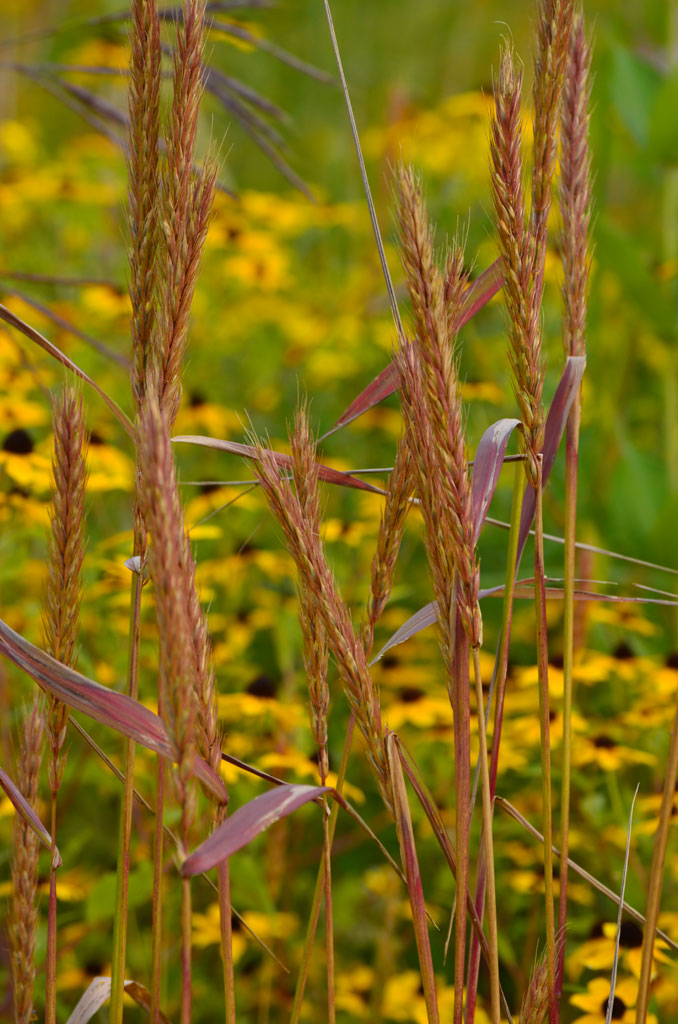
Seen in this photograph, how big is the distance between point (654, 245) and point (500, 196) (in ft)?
7.35

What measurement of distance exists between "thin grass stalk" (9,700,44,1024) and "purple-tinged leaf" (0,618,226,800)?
0.42 feet

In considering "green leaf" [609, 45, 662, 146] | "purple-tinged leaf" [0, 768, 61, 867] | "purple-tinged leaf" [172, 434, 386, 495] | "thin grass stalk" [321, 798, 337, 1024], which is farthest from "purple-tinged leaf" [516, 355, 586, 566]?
"green leaf" [609, 45, 662, 146]

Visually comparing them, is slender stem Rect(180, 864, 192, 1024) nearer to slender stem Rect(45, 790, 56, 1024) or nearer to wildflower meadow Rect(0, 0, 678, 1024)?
wildflower meadow Rect(0, 0, 678, 1024)

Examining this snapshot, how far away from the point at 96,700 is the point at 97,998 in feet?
0.94

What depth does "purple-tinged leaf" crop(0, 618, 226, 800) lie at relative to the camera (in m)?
0.60

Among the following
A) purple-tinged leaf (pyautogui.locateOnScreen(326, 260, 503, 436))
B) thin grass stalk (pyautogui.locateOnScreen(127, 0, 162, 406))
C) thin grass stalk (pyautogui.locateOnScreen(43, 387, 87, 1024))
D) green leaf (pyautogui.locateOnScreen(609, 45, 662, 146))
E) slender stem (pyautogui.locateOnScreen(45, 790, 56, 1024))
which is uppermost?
green leaf (pyautogui.locateOnScreen(609, 45, 662, 146))

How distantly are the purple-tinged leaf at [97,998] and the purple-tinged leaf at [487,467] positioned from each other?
446 mm

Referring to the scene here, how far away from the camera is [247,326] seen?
251 cm

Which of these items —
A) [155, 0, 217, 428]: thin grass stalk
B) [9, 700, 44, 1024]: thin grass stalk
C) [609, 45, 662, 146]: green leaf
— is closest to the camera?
[155, 0, 217, 428]: thin grass stalk

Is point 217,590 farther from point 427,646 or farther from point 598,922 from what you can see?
point 598,922

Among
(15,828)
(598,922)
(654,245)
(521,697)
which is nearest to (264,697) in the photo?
(521,697)

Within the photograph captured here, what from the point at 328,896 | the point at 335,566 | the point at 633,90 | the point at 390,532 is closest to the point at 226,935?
the point at 328,896

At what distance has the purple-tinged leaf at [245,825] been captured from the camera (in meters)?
0.52

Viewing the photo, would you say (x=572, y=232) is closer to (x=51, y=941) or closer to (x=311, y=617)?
(x=311, y=617)
